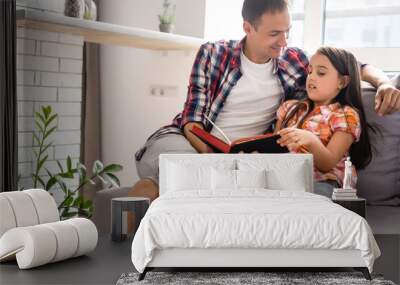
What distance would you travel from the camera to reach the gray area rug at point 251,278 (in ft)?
13.0

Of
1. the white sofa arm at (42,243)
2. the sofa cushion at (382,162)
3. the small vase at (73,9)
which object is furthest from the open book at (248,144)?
the white sofa arm at (42,243)

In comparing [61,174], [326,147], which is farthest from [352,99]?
[61,174]

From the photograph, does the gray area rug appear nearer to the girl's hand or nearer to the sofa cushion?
the sofa cushion

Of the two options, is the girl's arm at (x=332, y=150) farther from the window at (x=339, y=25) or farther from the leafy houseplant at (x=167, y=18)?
the leafy houseplant at (x=167, y=18)

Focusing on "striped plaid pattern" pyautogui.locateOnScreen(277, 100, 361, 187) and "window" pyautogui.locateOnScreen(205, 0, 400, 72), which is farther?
"window" pyautogui.locateOnScreen(205, 0, 400, 72)

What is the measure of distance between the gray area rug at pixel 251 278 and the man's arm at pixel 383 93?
1.63m

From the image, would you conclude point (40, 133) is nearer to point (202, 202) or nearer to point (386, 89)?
point (202, 202)

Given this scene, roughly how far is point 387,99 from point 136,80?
2.01 meters

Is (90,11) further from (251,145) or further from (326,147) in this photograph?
(326,147)

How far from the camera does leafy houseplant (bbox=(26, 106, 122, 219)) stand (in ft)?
17.4

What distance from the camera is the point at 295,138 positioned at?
18.1ft

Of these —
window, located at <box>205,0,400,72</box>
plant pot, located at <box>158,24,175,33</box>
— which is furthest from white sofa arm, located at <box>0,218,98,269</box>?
window, located at <box>205,0,400,72</box>

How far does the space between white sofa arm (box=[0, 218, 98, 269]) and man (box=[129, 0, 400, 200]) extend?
1280mm

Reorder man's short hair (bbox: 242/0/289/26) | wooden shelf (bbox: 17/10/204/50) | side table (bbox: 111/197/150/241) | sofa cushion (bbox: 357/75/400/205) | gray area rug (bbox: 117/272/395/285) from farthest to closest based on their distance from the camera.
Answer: man's short hair (bbox: 242/0/289/26) < sofa cushion (bbox: 357/75/400/205) < wooden shelf (bbox: 17/10/204/50) < side table (bbox: 111/197/150/241) < gray area rug (bbox: 117/272/395/285)
